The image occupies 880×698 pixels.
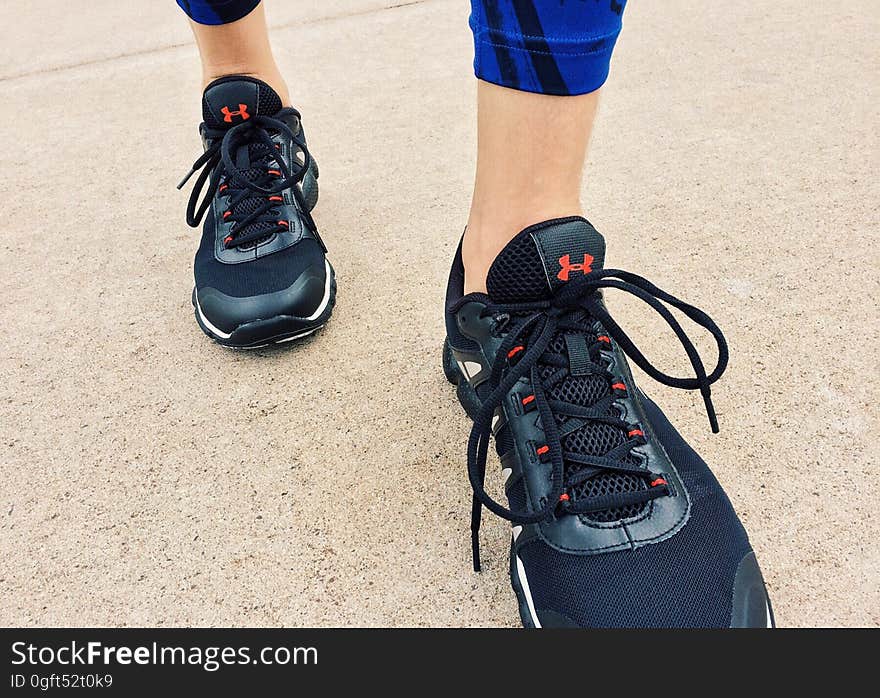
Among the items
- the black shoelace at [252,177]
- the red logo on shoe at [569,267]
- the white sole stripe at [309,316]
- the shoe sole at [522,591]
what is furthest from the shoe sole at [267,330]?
the red logo on shoe at [569,267]

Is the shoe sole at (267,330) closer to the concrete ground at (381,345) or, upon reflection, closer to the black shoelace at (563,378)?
the concrete ground at (381,345)

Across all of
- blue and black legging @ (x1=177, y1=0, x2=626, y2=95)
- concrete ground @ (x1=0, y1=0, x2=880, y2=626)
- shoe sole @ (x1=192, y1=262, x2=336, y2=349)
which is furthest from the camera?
shoe sole @ (x1=192, y1=262, x2=336, y2=349)

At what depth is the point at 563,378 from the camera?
2.37ft

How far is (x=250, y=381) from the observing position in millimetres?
974

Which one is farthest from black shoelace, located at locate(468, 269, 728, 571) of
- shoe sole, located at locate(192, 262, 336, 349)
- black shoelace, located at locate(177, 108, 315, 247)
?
black shoelace, located at locate(177, 108, 315, 247)

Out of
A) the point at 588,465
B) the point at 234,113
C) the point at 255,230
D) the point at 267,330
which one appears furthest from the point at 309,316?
the point at 588,465

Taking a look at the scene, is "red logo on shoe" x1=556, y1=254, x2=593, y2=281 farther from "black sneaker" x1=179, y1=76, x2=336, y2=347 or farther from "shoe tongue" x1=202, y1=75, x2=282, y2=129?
"shoe tongue" x1=202, y1=75, x2=282, y2=129

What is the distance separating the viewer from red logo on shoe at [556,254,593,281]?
2.28ft

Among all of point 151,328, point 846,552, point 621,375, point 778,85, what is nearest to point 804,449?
point 846,552

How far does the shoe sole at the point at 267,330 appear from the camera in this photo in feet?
3.18

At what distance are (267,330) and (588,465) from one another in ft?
1.61

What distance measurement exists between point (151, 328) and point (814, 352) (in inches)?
36.8

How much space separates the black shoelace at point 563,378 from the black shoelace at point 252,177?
1.55ft

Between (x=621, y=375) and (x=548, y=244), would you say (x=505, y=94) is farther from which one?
(x=621, y=375)
